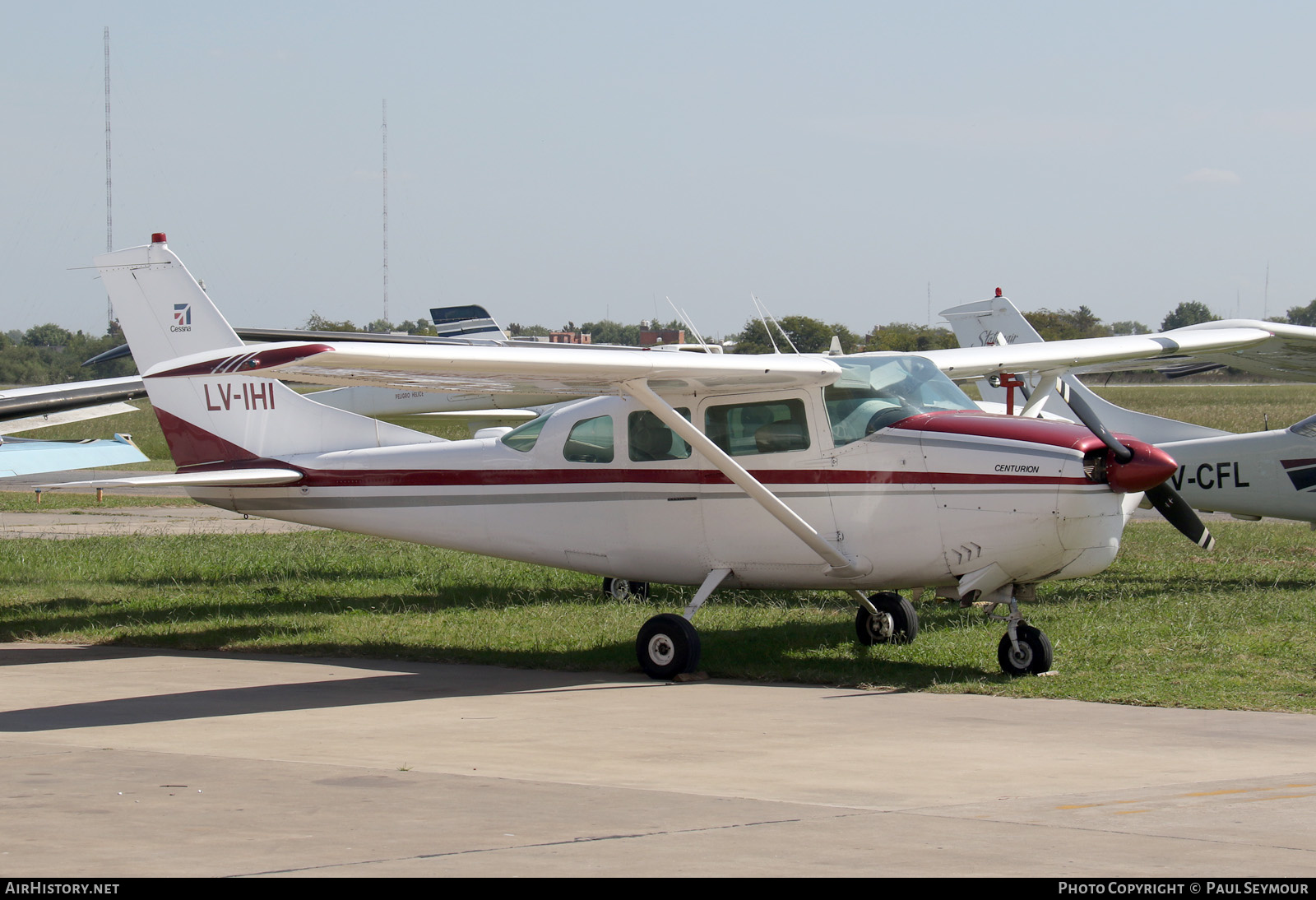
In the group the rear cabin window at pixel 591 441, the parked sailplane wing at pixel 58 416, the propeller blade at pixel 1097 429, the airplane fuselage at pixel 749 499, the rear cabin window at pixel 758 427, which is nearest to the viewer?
the propeller blade at pixel 1097 429

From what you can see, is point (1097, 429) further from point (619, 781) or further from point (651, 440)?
point (619, 781)

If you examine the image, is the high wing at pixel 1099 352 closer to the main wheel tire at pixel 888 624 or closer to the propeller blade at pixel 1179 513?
the propeller blade at pixel 1179 513

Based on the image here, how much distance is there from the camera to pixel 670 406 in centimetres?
958

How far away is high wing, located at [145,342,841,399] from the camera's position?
770cm

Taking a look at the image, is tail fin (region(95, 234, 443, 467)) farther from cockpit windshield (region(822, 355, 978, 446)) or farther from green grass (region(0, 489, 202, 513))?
green grass (region(0, 489, 202, 513))

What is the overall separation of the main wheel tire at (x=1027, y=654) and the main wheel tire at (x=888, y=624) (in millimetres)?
1544

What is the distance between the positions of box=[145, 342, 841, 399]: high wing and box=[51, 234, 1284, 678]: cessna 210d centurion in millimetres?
21

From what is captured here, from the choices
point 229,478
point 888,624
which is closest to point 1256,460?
point 888,624

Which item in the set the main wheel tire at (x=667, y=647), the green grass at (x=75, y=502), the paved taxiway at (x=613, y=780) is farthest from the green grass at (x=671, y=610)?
the green grass at (x=75, y=502)

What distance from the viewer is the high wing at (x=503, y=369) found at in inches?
303

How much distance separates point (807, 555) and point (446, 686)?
275cm

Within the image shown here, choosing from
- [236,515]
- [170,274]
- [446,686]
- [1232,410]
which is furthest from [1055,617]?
[1232,410]

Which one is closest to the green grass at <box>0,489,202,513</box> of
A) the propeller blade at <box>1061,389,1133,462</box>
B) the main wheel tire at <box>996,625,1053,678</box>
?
the propeller blade at <box>1061,389,1133,462</box>

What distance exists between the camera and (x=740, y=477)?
9.23 meters
